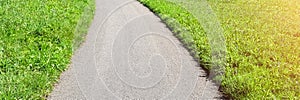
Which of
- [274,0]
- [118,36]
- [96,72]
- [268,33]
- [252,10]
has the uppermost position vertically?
[96,72]

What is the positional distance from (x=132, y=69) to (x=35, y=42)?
223 centimetres

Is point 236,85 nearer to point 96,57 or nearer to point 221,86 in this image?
point 221,86

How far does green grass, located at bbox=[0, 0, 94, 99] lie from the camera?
6.10m

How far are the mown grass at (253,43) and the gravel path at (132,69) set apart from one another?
430 mm

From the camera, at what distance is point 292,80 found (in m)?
7.03

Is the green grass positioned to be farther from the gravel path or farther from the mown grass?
the mown grass

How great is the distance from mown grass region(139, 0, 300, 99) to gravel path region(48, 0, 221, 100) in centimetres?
43

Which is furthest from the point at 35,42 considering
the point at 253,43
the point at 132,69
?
the point at 253,43

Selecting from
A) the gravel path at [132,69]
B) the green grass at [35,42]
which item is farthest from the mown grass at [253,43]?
the green grass at [35,42]

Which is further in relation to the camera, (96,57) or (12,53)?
(96,57)

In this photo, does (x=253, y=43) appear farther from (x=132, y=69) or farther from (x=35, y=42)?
(x=35, y=42)

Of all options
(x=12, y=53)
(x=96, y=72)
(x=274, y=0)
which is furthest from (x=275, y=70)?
(x=274, y=0)

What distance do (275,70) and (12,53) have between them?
14.7 feet

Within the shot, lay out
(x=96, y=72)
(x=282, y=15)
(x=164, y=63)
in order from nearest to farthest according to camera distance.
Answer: (x=96, y=72) → (x=164, y=63) → (x=282, y=15)
